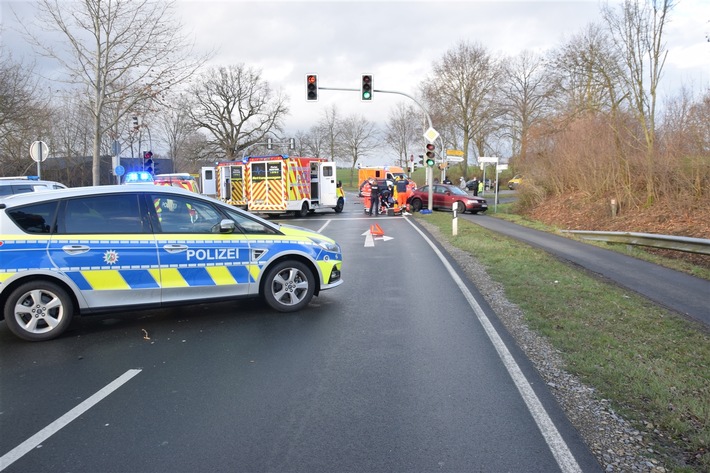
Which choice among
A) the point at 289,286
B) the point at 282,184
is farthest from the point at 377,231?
the point at 289,286

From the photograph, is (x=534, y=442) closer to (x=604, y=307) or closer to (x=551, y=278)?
(x=604, y=307)

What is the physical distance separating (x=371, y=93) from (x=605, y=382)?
1993cm

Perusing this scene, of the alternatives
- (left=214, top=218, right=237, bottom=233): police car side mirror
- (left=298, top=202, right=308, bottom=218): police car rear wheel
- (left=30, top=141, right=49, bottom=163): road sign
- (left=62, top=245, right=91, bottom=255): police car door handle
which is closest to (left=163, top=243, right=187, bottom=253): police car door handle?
(left=214, top=218, right=237, bottom=233): police car side mirror

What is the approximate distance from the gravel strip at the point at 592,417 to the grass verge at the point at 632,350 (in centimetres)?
9

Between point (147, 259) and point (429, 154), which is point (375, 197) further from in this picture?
point (147, 259)

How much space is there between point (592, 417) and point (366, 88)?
20.5m

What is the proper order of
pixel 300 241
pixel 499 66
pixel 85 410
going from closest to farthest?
pixel 85 410 → pixel 300 241 → pixel 499 66

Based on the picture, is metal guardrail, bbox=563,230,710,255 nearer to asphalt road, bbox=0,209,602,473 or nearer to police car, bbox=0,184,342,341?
asphalt road, bbox=0,209,602,473

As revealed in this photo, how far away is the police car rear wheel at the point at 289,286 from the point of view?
22.4ft

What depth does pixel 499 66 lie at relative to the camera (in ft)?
164

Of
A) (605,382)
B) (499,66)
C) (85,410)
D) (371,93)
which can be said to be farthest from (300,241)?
(499,66)

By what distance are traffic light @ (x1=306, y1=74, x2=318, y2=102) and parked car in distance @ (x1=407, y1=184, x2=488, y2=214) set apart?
30.3 feet

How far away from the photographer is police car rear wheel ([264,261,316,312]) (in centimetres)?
684

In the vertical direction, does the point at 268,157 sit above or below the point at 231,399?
above
